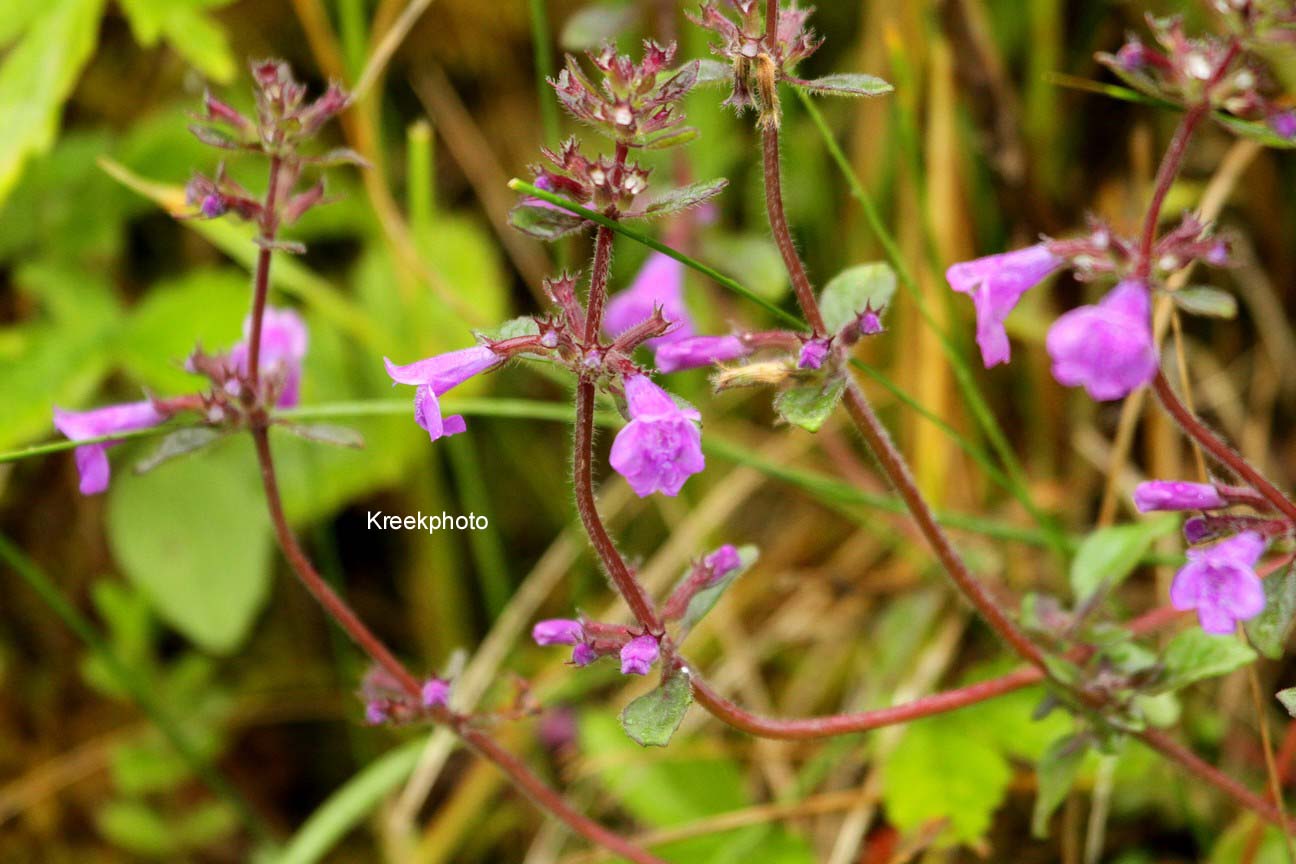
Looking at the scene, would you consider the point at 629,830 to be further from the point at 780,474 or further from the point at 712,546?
the point at 780,474

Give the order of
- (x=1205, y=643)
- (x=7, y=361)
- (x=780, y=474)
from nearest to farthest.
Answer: (x=1205, y=643) → (x=780, y=474) → (x=7, y=361)

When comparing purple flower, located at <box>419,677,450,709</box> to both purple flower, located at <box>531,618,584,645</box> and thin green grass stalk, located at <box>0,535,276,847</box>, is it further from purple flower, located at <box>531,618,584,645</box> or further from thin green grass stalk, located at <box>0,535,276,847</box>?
thin green grass stalk, located at <box>0,535,276,847</box>

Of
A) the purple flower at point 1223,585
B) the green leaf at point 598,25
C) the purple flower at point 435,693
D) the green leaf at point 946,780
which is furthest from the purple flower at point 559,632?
the green leaf at point 598,25

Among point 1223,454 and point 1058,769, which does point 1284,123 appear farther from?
point 1058,769

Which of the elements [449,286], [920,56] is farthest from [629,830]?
[920,56]

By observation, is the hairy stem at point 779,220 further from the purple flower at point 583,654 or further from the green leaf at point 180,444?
the green leaf at point 180,444

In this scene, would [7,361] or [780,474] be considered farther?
[7,361]
